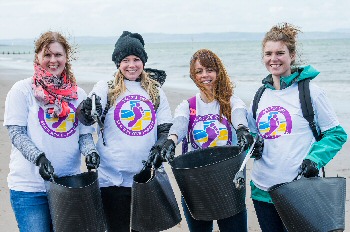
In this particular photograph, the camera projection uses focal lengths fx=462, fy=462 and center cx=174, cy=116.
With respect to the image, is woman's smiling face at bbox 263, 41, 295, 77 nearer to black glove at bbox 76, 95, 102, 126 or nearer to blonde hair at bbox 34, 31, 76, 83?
black glove at bbox 76, 95, 102, 126

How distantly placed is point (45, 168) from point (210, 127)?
44.5 inches

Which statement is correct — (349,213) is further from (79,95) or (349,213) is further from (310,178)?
(79,95)

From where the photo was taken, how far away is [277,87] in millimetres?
3092

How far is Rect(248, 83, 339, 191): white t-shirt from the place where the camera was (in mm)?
2887

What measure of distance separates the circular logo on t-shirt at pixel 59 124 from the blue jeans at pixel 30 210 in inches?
15.5

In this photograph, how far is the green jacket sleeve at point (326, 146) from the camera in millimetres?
2764

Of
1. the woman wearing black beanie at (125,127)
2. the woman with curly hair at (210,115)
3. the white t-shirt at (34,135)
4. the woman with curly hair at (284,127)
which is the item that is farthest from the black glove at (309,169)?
the white t-shirt at (34,135)

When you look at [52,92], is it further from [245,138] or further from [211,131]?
[245,138]

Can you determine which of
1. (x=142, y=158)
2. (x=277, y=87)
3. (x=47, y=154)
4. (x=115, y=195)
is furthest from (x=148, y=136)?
(x=277, y=87)

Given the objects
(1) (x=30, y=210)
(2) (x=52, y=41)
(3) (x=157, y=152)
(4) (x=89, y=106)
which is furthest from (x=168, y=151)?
(2) (x=52, y=41)

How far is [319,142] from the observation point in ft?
9.33

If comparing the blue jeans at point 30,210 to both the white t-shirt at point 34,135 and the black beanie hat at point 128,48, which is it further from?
the black beanie hat at point 128,48

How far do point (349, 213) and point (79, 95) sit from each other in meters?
3.31

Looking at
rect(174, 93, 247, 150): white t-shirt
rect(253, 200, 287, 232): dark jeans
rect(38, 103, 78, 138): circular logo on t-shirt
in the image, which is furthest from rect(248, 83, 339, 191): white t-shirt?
rect(38, 103, 78, 138): circular logo on t-shirt
